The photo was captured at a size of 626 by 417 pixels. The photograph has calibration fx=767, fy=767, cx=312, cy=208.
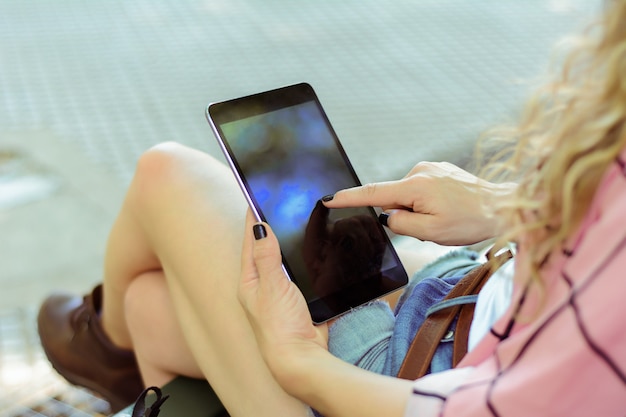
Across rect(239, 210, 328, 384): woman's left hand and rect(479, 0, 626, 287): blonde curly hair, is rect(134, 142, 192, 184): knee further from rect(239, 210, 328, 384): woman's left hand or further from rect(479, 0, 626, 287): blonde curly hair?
rect(479, 0, 626, 287): blonde curly hair

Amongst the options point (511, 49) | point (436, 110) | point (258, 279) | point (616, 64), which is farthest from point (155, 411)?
point (511, 49)

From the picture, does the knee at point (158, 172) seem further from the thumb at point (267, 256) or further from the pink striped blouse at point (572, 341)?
the pink striped blouse at point (572, 341)

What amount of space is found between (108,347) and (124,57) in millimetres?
1518

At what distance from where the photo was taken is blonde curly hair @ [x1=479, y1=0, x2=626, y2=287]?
49 cm

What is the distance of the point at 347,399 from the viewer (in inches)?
25.2

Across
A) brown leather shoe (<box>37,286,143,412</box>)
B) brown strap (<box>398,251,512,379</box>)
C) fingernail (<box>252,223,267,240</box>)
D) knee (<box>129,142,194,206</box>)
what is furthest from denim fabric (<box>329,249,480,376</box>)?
brown leather shoe (<box>37,286,143,412</box>)

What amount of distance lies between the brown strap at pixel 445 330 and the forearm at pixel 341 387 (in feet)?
0.17

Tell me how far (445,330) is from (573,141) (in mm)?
263

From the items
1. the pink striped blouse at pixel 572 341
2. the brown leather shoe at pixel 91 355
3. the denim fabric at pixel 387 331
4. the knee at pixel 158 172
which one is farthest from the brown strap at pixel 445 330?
the brown leather shoe at pixel 91 355

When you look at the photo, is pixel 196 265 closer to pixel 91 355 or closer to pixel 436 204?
pixel 436 204

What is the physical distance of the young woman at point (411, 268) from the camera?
0.50 m

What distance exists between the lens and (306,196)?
31.9 inches

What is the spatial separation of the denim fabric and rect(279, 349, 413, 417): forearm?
2.1 inches

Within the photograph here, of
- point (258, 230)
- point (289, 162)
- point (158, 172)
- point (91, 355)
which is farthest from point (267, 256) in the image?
point (91, 355)
